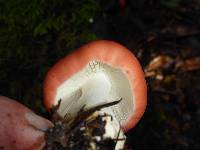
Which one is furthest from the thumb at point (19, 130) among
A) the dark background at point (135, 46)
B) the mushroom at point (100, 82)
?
the dark background at point (135, 46)

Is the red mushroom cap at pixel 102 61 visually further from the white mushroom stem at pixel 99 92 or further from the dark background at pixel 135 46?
the dark background at pixel 135 46

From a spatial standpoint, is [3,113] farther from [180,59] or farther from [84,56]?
[180,59]

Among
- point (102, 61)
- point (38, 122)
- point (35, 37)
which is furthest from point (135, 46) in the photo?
point (38, 122)

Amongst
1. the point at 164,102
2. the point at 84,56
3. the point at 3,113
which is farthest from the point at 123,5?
the point at 3,113

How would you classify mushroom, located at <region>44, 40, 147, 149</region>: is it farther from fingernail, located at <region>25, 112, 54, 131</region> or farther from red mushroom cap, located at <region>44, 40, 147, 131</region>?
fingernail, located at <region>25, 112, 54, 131</region>

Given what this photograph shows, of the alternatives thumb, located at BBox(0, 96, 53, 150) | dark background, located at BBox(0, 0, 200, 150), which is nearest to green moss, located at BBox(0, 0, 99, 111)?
dark background, located at BBox(0, 0, 200, 150)

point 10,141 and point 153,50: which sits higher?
point 153,50

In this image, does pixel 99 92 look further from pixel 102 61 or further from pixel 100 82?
pixel 102 61
